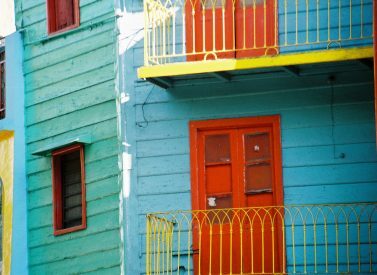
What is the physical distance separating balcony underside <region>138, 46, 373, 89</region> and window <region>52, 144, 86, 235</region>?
207cm

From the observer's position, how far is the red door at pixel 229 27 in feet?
65.2

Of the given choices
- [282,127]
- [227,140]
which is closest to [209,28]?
[227,140]

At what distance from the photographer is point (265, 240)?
19484 millimetres

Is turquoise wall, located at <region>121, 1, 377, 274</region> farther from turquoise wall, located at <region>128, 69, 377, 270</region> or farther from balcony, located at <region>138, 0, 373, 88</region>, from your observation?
balcony, located at <region>138, 0, 373, 88</region>

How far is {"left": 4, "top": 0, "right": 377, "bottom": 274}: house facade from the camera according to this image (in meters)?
19.2

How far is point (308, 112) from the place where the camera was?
19531 millimetres

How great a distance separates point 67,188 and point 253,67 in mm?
3966

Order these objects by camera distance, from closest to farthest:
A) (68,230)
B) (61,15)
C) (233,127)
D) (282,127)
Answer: (282,127)
(233,127)
(68,230)
(61,15)

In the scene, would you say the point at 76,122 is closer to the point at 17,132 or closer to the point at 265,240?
the point at 17,132

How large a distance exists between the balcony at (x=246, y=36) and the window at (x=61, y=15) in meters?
1.95

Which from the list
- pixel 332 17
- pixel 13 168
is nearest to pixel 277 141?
pixel 332 17

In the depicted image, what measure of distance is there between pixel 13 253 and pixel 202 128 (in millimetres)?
3873

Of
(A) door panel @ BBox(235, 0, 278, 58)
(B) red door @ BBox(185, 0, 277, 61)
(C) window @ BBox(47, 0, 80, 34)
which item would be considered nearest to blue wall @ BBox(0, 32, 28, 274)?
(C) window @ BBox(47, 0, 80, 34)

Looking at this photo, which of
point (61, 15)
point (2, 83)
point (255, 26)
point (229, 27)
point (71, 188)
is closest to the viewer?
point (255, 26)
